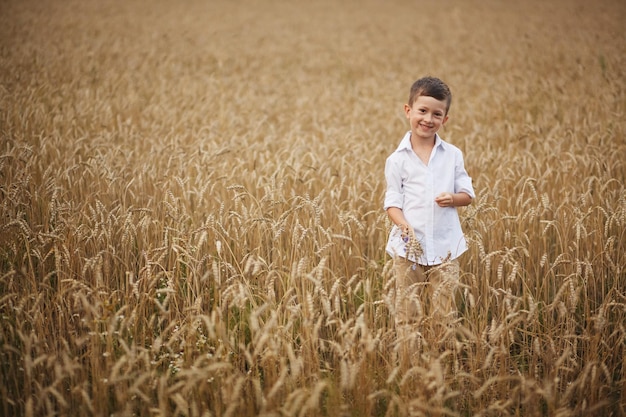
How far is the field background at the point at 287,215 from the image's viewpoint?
232 centimetres

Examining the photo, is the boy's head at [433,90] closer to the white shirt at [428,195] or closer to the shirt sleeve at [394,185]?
the white shirt at [428,195]

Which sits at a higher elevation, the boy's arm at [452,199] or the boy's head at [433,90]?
the boy's head at [433,90]

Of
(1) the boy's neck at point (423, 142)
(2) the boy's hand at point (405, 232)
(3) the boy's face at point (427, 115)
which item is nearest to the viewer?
(2) the boy's hand at point (405, 232)

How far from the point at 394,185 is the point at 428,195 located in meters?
0.21

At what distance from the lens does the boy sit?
2.75 m

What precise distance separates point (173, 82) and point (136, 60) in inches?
91.1


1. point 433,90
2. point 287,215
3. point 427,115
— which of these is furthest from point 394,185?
point 287,215

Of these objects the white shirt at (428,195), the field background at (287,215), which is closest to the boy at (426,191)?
the white shirt at (428,195)

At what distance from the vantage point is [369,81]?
1128 centimetres

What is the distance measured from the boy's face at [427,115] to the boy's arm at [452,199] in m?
0.36

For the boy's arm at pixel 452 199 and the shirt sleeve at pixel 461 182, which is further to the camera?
the shirt sleeve at pixel 461 182

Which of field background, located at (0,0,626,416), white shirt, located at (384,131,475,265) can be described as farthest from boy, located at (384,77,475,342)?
field background, located at (0,0,626,416)

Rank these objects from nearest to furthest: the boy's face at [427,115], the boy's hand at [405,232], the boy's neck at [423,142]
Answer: the boy's hand at [405,232] → the boy's face at [427,115] → the boy's neck at [423,142]

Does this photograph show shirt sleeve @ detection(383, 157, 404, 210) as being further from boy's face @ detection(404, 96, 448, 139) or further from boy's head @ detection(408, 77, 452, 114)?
boy's head @ detection(408, 77, 452, 114)
